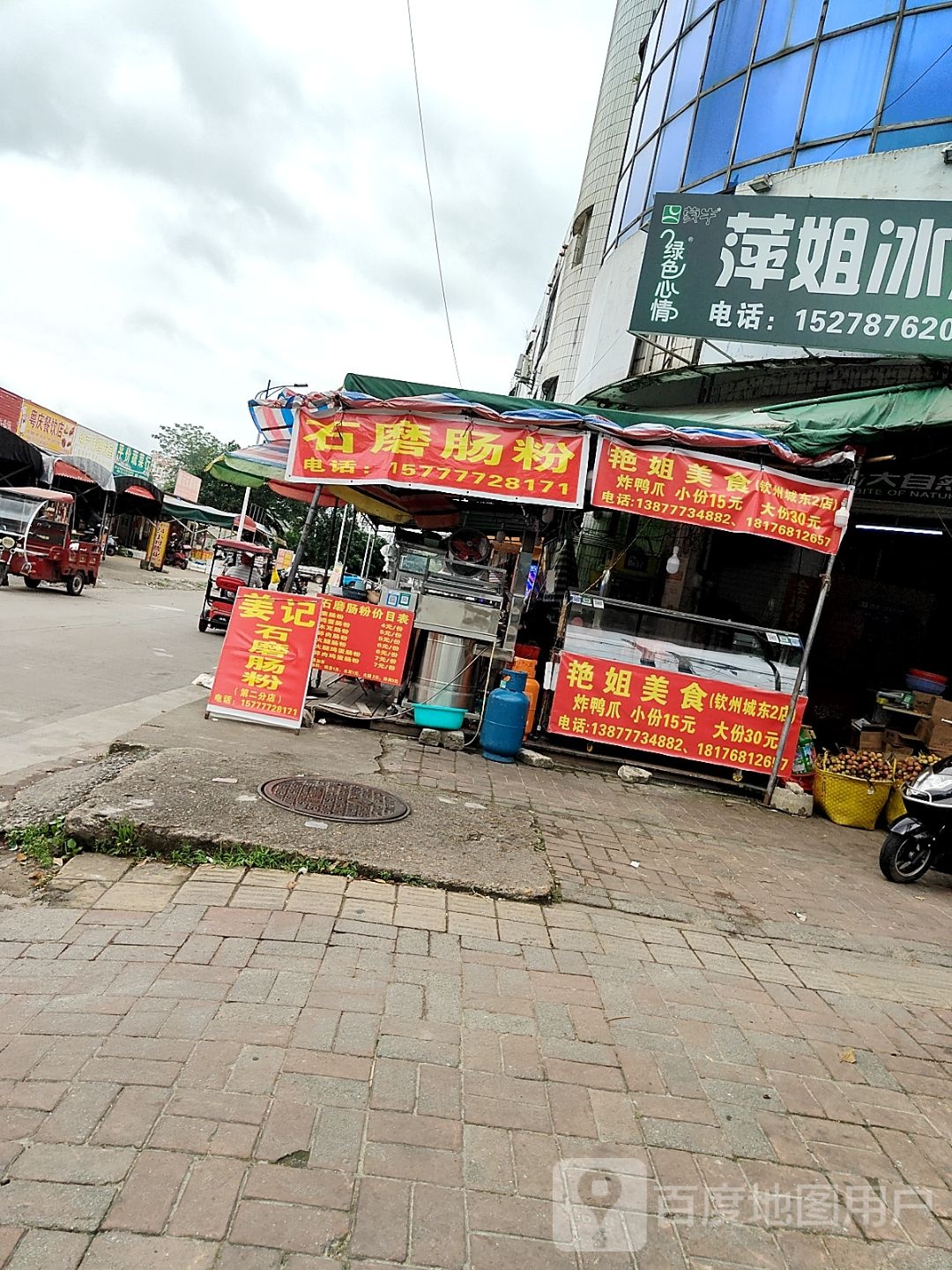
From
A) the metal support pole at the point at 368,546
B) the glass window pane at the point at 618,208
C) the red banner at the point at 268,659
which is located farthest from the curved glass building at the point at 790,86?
the red banner at the point at 268,659

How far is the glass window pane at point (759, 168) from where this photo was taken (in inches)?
393

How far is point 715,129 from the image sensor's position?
36.4 feet

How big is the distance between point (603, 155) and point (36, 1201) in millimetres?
23338

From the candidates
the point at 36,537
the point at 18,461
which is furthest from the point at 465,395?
the point at 18,461

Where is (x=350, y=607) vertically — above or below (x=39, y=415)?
below

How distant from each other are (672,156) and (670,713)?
381 inches

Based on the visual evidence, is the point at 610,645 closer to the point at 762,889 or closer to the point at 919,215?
the point at 762,889

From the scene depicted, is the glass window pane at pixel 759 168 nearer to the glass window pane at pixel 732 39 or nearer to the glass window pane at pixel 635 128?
the glass window pane at pixel 732 39

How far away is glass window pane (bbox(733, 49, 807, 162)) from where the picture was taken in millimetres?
9820

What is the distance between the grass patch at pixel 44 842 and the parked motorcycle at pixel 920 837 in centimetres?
580

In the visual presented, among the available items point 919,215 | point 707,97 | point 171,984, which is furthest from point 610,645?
point 707,97

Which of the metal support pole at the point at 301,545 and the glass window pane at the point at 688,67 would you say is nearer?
the metal support pole at the point at 301,545

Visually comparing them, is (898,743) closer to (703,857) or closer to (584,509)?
(703,857)

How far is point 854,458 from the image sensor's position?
7258 millimetres
